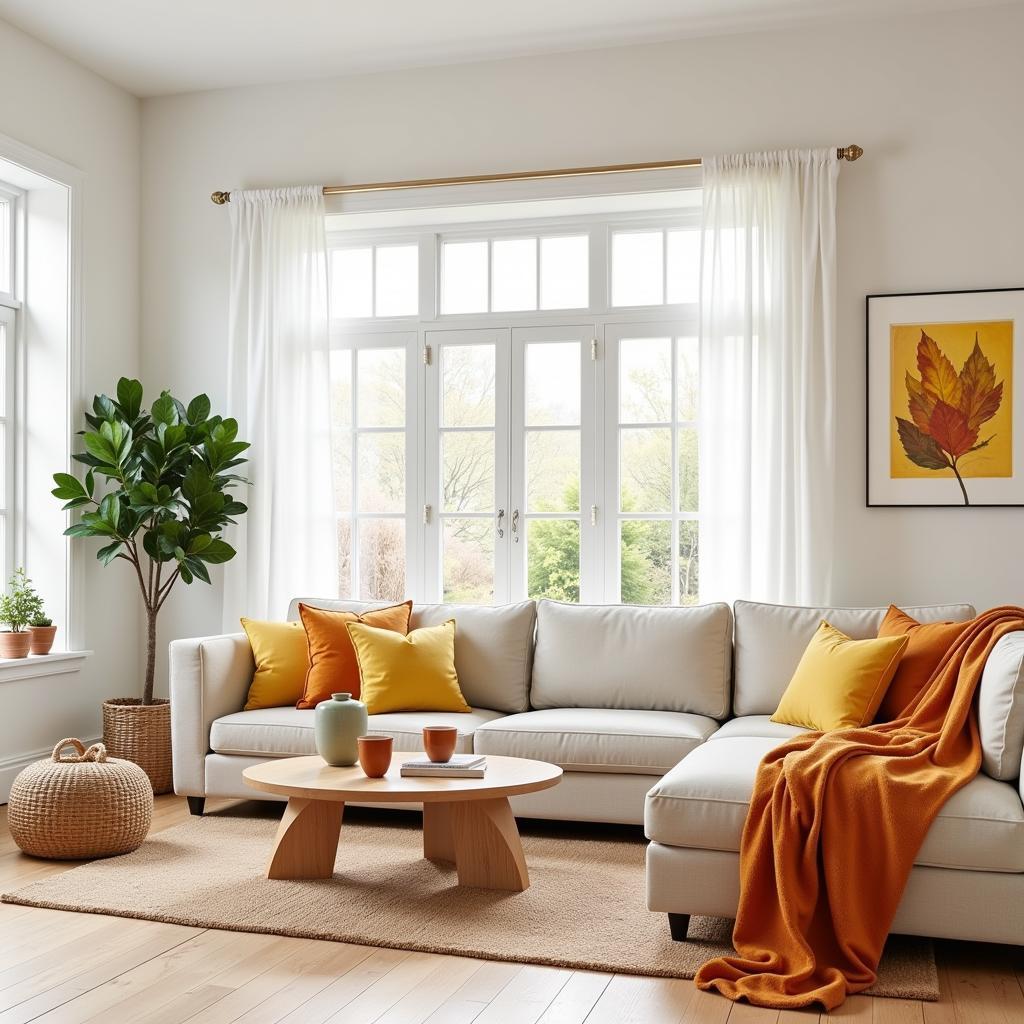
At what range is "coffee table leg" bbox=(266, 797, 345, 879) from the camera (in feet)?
11.3

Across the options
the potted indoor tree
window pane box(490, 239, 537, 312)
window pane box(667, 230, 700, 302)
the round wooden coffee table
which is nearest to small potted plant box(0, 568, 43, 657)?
the potted indoor tree

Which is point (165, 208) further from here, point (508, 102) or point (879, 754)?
point (879, 754)

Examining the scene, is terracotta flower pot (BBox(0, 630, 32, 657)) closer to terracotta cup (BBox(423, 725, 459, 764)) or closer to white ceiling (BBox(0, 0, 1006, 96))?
terracotta cup (BBox(423, 725, 459, 764))

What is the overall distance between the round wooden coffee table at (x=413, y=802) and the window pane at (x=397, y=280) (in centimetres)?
244

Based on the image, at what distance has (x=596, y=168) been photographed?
4898 millimetres

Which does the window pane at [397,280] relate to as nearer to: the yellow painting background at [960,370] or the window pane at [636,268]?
the window pane at [636,268]

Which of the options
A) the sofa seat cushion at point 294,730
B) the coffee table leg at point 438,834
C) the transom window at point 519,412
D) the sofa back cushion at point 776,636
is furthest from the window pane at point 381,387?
the coffee table leg at point 438,834

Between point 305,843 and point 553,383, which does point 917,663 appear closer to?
point 305,843

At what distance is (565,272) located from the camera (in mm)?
5199

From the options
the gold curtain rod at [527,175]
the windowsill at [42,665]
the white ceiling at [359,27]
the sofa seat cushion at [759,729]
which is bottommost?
the sofa seat cushion at [759,729]

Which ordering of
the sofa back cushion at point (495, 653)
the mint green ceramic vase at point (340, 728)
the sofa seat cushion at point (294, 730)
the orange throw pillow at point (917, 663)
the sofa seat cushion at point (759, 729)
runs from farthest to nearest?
1. the sofa back cushion at point (495, 653)
2. the sofa seat cushion at point (294, 730)
3. the sofa seat cushion at point (759, 729)
4. the orange throw pillow at point (917, 663)
5. the mint green ceramic vase at point (340, 728)

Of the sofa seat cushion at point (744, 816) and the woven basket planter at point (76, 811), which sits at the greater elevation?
the sofa seat cushion at point (744, 816)

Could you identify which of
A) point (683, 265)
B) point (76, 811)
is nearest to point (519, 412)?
point (683, 265)

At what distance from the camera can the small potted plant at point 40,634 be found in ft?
15.6
